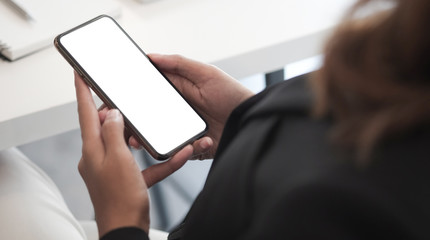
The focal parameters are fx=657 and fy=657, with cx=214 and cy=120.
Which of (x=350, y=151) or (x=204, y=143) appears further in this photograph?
(x=204, y=143)

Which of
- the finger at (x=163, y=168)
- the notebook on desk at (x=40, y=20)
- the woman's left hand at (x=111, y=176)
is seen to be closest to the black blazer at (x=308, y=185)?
the woman's left hand at (x=111, y=176)

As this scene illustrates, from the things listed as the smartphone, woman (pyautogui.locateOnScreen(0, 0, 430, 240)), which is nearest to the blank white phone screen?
the smartphone

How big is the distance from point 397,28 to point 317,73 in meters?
0.06

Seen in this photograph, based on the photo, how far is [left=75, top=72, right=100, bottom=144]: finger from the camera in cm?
55

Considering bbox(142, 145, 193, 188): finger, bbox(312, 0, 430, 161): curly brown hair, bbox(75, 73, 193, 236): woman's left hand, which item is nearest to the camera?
bbox(312, 0, 430, 161): curly brown hair

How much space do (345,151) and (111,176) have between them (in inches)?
9.0

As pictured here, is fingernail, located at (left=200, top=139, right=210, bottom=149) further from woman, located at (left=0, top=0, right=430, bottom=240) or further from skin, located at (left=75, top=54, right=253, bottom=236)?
woman, located at (left=0, top=0, right=430, bottom=240)

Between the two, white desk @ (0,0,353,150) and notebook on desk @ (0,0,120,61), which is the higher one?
notebook on desk @ (0,0,120,61)

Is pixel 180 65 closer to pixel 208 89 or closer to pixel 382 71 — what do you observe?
pixel 208 89

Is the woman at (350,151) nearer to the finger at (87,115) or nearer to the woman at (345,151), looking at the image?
the woman at (345,151)

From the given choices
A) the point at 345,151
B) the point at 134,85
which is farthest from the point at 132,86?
the point at 345,151

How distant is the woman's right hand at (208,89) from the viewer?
672 mm

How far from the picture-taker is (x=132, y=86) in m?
0.66

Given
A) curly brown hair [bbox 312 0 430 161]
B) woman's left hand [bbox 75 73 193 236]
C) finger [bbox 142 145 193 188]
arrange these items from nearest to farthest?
curly brown hair [bbox 312 0 430 161] → woman's left hand [bbox 75 73 193 236] → finger [bbox 142 145 193 188]
